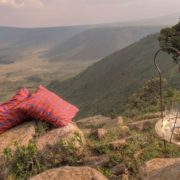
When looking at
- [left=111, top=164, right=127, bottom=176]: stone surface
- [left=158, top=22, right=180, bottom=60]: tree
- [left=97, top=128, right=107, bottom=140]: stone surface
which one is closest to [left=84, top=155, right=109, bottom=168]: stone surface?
[left=111, top=164, right=127, bottom=176]: stone surface

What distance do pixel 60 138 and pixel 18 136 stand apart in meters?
0.99

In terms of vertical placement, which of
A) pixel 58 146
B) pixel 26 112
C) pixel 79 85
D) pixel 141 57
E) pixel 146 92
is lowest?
pixel 79 85

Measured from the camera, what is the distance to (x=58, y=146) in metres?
6.86

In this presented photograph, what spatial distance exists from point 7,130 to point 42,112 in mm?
986

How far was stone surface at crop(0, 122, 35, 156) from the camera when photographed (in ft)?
22.8

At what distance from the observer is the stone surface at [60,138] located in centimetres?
686

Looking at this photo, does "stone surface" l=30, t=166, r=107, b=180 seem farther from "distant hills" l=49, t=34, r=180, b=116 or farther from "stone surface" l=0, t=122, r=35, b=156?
"distant hills" l=49, t=34, r=180, b=116

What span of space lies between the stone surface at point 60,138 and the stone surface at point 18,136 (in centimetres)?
24

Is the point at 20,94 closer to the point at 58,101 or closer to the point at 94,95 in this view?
the point at 58,101

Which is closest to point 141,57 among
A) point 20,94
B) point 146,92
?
point 146,92

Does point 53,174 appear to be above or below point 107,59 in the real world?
→ above

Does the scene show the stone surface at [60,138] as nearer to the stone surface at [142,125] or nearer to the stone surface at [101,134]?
the stone surface at [101,134]

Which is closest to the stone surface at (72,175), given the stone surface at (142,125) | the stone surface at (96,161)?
the stone surface at (96,161)

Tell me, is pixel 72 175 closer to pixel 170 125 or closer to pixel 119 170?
pixel 119 170
